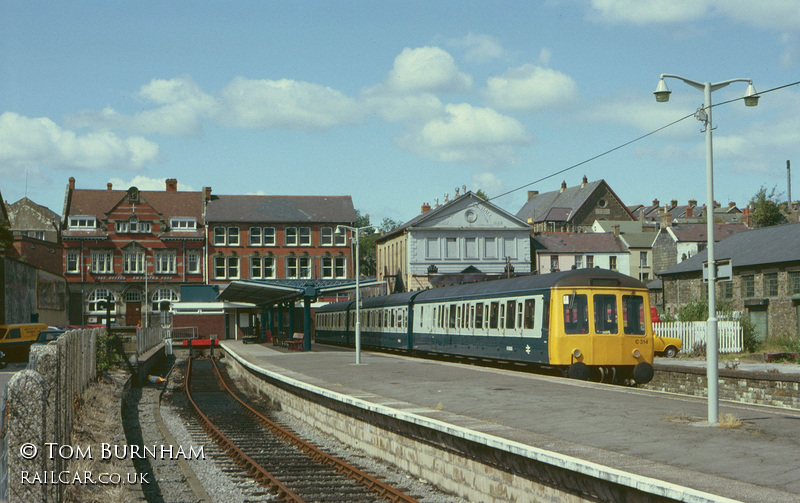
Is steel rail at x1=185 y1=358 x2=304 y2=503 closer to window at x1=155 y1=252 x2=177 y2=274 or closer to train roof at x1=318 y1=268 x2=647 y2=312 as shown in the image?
train roof at x1=318 y1=268 x2=647 y2=312

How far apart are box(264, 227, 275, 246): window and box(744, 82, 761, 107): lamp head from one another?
6693 centimetres

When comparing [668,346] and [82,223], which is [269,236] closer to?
[82,223]

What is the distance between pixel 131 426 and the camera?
63.5 feet

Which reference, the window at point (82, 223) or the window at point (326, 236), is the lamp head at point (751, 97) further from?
the window at point (82, 223)

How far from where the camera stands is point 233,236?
7750 centimetres

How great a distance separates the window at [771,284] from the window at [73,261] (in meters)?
55.8

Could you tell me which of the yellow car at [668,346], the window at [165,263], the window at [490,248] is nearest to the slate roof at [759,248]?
the yellow car at [668,346]

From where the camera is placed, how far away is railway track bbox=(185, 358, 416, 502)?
11.3m

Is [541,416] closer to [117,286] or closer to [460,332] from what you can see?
[460,332]

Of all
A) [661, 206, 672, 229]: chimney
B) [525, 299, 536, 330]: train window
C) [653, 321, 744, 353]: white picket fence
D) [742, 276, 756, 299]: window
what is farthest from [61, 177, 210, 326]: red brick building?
[525, 299, 536, 330]: train window

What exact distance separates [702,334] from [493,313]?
12.6 meters

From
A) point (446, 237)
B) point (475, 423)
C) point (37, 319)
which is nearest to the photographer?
point (475, 423)

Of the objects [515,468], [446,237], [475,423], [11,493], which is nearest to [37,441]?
[11,493]

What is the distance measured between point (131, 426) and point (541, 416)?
10522 mm
